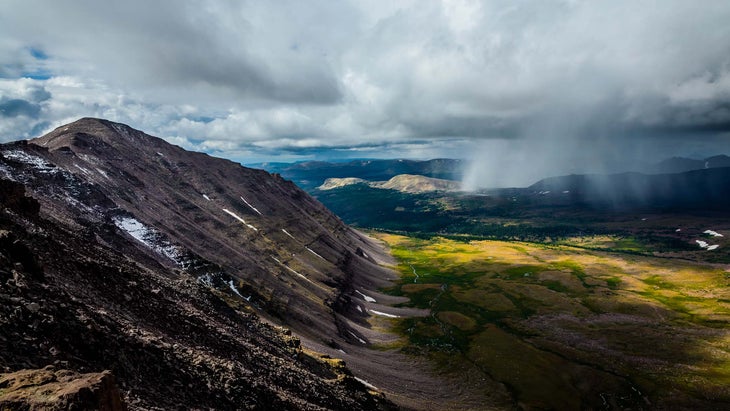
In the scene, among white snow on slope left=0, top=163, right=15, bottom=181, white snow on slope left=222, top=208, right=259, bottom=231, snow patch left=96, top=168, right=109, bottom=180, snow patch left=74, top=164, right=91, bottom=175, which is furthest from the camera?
white snow on slope left=222, top=208, right=259, bottom=231

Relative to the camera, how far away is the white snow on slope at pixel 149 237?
8762 cm

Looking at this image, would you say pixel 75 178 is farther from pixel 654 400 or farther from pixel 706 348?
pixel 706 348

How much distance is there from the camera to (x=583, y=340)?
125m

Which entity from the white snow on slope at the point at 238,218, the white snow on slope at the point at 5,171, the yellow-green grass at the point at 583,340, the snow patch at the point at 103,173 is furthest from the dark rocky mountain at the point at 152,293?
the yellow-green grass at the point at 583,340

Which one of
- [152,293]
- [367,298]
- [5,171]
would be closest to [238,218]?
[367,298]

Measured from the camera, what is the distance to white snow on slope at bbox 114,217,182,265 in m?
87.6

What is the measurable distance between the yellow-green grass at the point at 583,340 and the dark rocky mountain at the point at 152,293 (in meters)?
38.4

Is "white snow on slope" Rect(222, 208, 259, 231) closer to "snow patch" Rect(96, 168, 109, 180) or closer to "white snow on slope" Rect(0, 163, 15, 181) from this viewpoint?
"snow patch" Rect(96, 168, 109, 180)

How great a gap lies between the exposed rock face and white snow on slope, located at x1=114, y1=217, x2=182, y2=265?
73.4m

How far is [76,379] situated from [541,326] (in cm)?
14860

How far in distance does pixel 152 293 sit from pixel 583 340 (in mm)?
129073

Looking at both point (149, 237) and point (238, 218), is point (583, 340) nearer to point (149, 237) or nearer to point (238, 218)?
point (149, 237)

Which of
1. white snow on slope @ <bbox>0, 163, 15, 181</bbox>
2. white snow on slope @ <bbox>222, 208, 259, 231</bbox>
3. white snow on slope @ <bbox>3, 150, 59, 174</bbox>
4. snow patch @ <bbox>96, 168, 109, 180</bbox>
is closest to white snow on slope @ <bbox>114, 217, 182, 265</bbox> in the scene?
white snow on slope @ <bbox>3, 150, 59, 174</bbox>

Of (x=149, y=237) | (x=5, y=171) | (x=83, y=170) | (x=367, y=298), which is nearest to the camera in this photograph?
(x=5, y=171)
